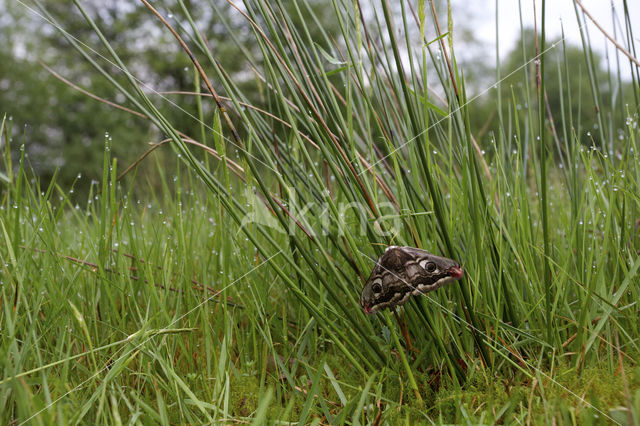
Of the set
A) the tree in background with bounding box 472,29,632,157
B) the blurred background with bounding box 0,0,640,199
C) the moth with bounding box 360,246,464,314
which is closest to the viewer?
the moth with bounding box 360,246,464,314

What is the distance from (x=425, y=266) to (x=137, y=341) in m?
0.57

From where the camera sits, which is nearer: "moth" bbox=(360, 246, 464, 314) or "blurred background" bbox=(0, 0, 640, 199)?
"moth" bbox=(360, 246, 464, 314)

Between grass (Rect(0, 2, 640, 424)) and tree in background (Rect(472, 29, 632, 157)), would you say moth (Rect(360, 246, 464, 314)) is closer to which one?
grass (Rect(0, 2, 640, 424))

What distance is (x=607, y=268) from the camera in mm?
1078

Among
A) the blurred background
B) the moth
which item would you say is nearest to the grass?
the moth

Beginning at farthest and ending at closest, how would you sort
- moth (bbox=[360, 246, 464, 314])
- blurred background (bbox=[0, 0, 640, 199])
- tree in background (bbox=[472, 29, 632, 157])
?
1. blurred background (bbox=[0, 0, 640, 199])
2. tree in background (bbox=[472, 29, 632, 157])
3. moth (bbox=[360, 246, 464, 314])

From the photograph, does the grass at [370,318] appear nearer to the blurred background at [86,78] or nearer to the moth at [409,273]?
the moth at [409,273]

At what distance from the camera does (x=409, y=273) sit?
72 cm

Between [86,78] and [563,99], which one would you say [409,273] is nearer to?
[563,99]

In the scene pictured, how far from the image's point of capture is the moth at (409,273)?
0.72 meters

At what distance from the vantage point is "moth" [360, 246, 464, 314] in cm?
72

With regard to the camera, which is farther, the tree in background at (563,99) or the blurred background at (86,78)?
the blurred background at (86,78)

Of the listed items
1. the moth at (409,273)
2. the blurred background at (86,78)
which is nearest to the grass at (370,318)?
the moth at (409,273)

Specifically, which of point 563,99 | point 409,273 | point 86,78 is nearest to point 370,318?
point 409,273
